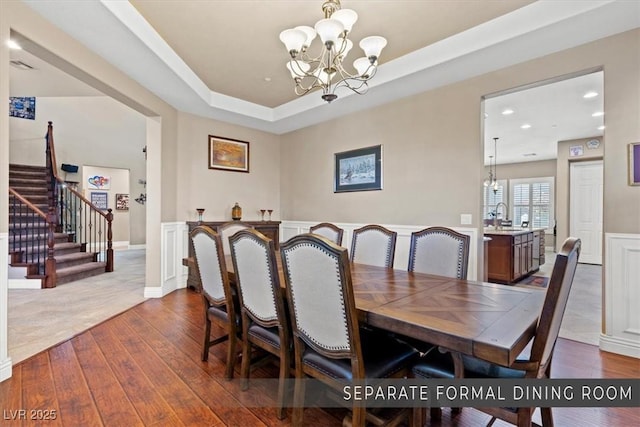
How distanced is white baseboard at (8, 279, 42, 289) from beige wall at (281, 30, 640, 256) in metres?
3.88

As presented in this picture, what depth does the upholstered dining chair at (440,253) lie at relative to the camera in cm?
229

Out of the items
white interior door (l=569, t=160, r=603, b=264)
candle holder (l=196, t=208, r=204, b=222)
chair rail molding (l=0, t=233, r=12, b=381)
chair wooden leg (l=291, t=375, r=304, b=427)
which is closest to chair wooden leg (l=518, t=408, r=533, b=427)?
chair wooden leg (l=291, t=375, r=304, b=427)

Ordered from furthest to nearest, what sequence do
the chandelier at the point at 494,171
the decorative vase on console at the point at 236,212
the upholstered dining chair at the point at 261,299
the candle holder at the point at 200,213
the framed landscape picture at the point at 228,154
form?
1. the chandelier at the point at 494,171
2. the decorative vase on console at the point at 236,212
3. the framed landscape picture at the point at 228,154
4. the candle holder at the point at 200,213
5. the upholstered dining chair at the point at 261,299

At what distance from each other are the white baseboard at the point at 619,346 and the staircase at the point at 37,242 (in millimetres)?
6773

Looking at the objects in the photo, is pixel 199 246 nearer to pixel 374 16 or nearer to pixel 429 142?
pixel 374 16

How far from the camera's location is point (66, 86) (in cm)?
489

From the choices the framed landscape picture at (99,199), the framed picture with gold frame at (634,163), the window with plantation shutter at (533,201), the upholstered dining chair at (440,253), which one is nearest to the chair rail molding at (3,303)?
the upholstered dining chair at (440,253)

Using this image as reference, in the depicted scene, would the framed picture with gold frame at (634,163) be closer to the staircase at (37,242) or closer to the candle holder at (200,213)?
the candle holder at (200,213)

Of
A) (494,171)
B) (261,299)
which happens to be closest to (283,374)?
(261,299)

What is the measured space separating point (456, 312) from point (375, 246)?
1.45 meters

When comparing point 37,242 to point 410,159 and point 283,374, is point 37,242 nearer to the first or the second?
point 283,374

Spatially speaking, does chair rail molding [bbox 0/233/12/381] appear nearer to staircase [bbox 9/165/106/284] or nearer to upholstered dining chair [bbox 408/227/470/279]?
upholstered dining chair [bbox 408/227/470/279]

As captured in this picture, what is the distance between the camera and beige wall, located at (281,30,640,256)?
99.1 inches

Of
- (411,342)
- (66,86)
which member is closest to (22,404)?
(411,342)
